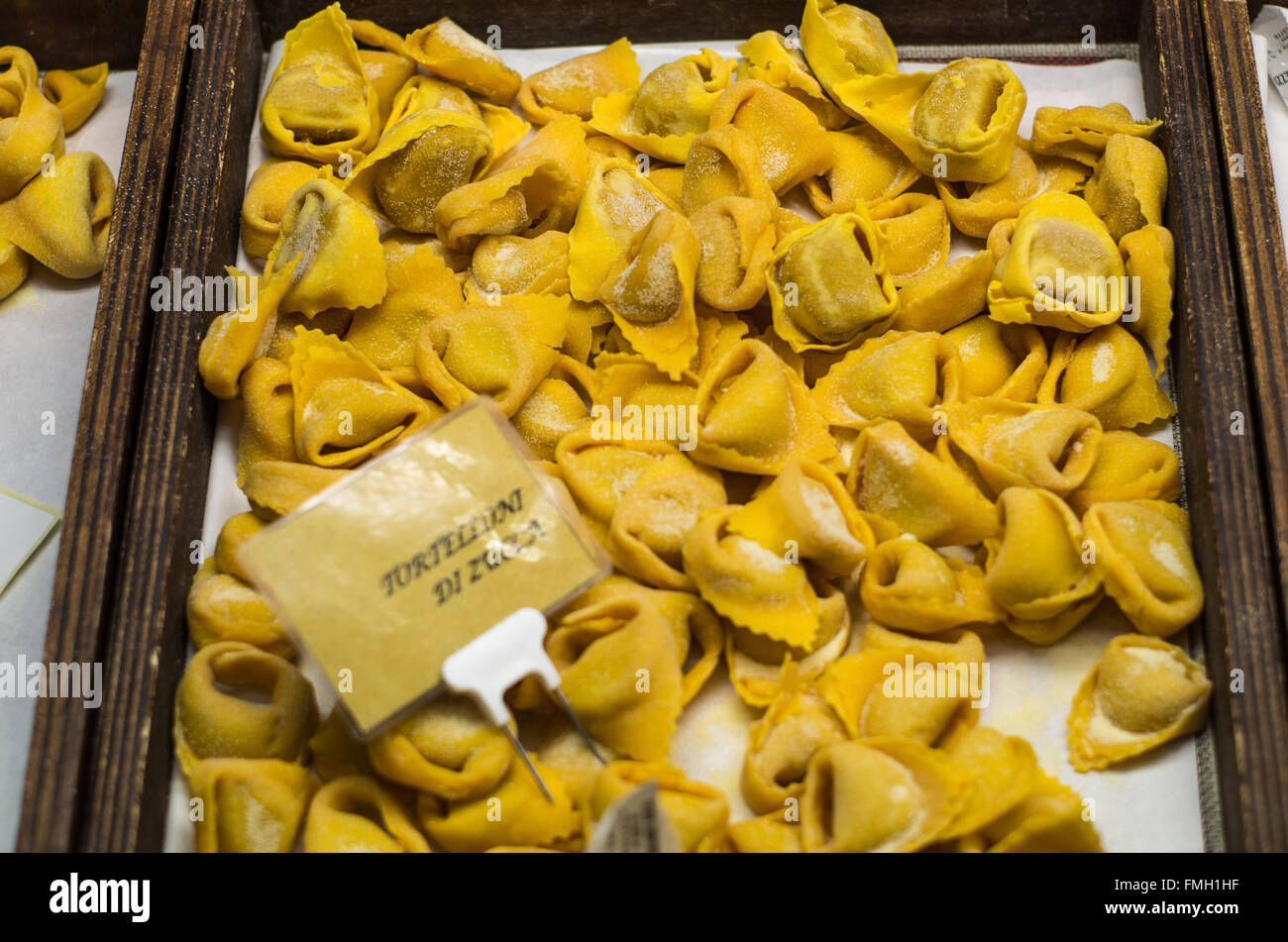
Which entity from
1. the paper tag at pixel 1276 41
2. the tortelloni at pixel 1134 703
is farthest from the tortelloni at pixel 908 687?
the paper tag at pixel 1276 41

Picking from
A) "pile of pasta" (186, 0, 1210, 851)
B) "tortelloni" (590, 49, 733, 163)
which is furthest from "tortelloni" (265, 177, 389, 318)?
"tortelloni" (590, 49, 733, 163)

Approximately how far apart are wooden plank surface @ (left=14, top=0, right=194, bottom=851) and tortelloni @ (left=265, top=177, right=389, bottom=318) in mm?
170

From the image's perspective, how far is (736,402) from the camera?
134 centimetres

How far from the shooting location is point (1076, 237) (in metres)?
1.46

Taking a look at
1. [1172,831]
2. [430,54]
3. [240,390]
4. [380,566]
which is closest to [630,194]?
[430,54]

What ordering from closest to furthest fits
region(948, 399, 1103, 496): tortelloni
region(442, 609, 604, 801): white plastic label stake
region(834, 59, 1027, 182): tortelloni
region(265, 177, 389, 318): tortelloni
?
region(442, 609, 604, 801): white plastic label stake < region(948, 399, 1103, 496): tortelloni < region(265, 177, 389, 318): tortelloni < region(834, 59, 1027, 182): tortelloni

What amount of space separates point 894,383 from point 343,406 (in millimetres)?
653

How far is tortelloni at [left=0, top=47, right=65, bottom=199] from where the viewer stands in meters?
1.64

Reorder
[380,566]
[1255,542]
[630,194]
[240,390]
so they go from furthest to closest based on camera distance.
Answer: [630,194]
[240,390]
[1255,542]
[380,566]

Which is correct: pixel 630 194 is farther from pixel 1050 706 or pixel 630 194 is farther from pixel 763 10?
pixel 1050 706

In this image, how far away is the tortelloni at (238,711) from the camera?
1.23 m

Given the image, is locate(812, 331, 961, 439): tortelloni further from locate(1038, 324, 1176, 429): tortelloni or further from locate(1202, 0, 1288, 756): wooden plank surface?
locate(1202, 0, 1288, 756): wooden plank surface

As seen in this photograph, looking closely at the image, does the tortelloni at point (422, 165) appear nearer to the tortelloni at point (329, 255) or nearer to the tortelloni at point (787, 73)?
the tortelloni at point (329, 255)

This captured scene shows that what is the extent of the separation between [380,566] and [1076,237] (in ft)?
3.08
